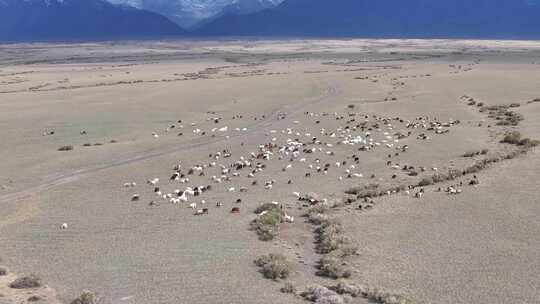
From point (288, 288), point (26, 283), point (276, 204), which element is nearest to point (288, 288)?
point (288, 288)

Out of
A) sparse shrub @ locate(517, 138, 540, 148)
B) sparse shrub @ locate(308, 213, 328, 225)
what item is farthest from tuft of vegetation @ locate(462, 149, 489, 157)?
sparse shrub @ locate(308, 213, 328, 225)

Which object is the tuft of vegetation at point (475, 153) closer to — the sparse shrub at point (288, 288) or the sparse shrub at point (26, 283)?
the sparse shrub at point (288, 288)

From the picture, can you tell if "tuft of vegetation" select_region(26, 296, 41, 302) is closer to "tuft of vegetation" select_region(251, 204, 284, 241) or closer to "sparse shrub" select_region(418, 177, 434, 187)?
"tuft of vegetation" select_region(251, 204, 284, 241)

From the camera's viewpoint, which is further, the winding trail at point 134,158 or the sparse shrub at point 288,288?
the winding trail at point 134,158

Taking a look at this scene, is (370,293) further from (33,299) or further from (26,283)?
(26,283)

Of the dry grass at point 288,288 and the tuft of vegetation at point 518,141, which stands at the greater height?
the tuft of vegetation at point 518,141

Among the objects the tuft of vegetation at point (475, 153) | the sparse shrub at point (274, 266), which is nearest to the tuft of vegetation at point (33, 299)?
the sparse shrub at point (274, 266)

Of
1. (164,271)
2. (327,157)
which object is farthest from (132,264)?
(327,157)

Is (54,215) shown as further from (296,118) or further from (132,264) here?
(296,118)
